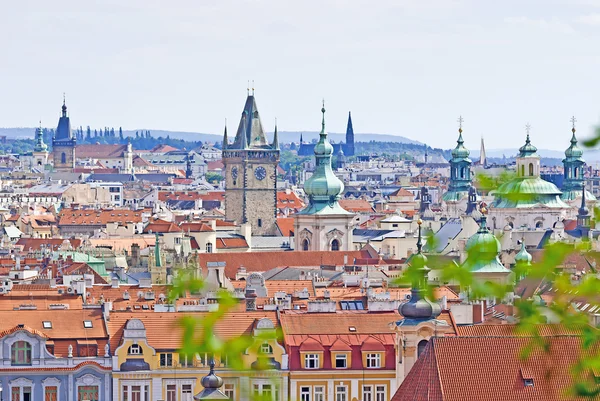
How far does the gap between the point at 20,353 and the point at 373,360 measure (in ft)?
23.3

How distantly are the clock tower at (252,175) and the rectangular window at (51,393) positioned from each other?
266 ft

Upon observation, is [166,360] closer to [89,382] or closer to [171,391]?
[171,391]

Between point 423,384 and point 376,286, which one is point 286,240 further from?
point 423,384

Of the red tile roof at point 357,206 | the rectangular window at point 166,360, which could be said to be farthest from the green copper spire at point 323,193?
the rectangular window at point 166,360

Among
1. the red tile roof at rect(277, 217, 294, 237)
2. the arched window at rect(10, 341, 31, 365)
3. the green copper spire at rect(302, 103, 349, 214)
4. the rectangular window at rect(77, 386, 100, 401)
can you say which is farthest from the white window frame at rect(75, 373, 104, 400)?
the red tile roof at rect(277, 217, 294, 237)

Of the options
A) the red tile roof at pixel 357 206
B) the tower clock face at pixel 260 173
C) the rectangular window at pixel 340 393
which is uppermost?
the tower clock face at pixel 260 173

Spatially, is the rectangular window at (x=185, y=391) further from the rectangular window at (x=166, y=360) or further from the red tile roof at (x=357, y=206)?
the red tile roof at (x=357, y=206)

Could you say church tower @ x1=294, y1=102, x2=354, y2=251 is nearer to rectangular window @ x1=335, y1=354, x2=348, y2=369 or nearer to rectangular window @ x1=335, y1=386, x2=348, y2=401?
rectangular window @ x1=335, y1=354, x2=348, y2=369

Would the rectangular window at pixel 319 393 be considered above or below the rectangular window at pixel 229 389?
below

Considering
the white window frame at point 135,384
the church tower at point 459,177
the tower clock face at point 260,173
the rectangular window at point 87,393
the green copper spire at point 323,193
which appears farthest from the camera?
the church tower at point 459,177

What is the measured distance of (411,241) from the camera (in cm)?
11200

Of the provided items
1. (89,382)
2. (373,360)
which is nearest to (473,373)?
(373,360)

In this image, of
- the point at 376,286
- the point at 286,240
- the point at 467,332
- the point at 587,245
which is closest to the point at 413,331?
the point at 467,332

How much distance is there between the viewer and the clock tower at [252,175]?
123500mm
